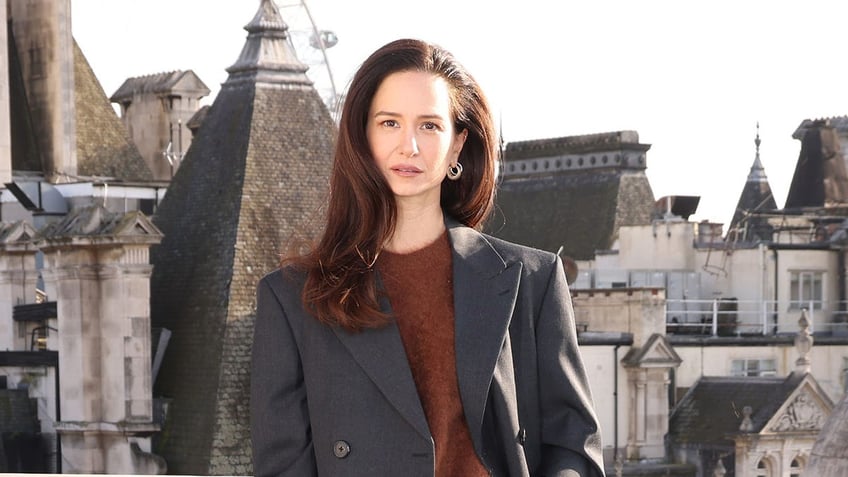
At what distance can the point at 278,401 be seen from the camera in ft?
17.1

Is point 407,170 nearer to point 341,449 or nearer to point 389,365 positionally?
point 389,365

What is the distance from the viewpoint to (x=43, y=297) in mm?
41781

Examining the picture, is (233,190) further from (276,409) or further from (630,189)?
(276,409)

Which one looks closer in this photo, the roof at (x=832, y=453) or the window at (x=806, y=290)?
the roof at (x=832, y=453)

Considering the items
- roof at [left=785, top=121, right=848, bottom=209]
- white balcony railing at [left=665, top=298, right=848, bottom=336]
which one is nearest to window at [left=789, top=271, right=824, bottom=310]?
white balcony railing at [left=665, top=298, right=848, bottom=336]

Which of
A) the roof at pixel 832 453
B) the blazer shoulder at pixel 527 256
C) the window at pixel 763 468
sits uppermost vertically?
the blazer shoulder at pixel 527 256

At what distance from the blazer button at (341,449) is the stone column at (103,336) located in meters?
31.1

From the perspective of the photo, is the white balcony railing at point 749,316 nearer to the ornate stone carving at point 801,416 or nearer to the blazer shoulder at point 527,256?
the ornate stone carving at point 801,416

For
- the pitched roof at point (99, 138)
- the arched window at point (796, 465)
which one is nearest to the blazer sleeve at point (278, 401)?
the arched window at point (796, 465)

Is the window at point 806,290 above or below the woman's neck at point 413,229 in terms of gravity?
below

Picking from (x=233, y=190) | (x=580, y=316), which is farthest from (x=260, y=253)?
(x=580, y=316)

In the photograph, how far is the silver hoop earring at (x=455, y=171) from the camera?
5392mm

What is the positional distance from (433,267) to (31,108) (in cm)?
4899

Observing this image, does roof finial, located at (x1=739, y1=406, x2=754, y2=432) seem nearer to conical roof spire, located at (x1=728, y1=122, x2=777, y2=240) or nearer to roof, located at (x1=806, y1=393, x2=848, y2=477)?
conical roof spire, located at (x1=728, y1=122, x2=777, y2=240)
